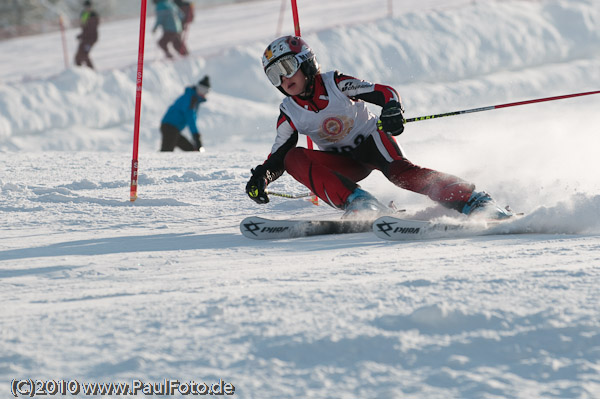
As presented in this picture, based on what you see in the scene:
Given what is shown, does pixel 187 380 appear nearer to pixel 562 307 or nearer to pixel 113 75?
pixel 562 307

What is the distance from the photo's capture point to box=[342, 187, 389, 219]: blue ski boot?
4504 mm

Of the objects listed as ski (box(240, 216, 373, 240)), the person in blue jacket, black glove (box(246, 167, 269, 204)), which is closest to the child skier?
black glove (box(246, 167, 269, 204))

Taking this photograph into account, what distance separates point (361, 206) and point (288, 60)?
0.95 metres

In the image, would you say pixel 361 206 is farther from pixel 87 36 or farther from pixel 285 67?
pixel 87 36

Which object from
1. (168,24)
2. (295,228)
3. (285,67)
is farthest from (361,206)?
(168,24)

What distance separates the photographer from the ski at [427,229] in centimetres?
405

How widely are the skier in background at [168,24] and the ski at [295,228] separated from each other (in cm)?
1188

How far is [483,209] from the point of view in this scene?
4328 millimetres

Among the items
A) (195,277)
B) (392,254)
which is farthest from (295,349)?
(392,254)

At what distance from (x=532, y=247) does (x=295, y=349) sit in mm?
1636

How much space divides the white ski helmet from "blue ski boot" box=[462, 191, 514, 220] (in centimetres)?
119

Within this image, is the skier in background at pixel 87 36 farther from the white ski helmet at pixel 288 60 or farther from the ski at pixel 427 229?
the ski at pixel 427 229

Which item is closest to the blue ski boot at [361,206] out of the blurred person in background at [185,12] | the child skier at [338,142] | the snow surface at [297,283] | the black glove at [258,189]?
the child skier at [338,142]

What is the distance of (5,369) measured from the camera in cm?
226
